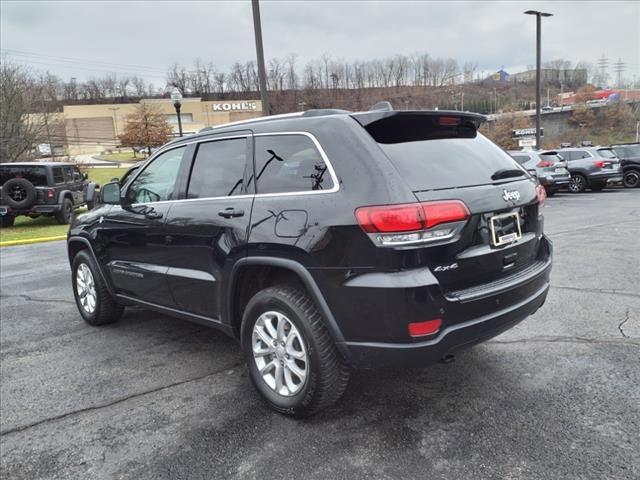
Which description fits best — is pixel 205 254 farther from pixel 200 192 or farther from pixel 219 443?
pixel 219 443

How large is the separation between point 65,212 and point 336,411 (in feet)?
45.8

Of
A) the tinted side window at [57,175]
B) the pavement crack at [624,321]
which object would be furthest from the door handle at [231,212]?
the tinted side window at [57,175]

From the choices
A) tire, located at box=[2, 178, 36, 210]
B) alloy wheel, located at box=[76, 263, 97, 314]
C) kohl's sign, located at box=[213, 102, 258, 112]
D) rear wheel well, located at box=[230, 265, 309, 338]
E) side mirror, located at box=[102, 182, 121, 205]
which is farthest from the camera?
kohl's sign, located at box=[213, 102, 258, 112]

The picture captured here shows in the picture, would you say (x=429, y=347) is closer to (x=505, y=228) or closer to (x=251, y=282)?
(x=505, y=228)

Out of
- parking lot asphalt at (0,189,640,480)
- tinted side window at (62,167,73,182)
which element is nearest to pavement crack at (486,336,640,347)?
parking lot asphalt at (0,189,640,480)

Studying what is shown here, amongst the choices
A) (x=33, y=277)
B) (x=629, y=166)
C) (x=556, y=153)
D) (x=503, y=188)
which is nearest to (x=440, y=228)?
(x=503, y=188)

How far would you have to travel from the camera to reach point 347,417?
2.91 m

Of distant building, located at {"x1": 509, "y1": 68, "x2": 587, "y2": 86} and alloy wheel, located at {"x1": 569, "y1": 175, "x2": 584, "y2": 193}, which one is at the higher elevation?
distant building, located at {"x1": 509, "y1": 68, "x2": 587, "y2": 86}

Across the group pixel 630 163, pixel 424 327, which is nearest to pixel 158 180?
pixel 424 327

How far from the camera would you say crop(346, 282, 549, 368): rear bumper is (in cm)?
245

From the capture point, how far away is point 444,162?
280 centimetres

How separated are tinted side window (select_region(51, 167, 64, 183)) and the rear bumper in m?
14.2

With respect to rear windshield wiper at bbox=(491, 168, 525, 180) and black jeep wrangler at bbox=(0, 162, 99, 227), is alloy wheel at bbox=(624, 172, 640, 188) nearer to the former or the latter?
rear windshield wiper at bbox=(491, 168, 525, 180)

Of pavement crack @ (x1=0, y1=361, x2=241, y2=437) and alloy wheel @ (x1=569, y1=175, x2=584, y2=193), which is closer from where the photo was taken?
pavement crack @ (x1=0, y1=361, x2=241, y2=437)
